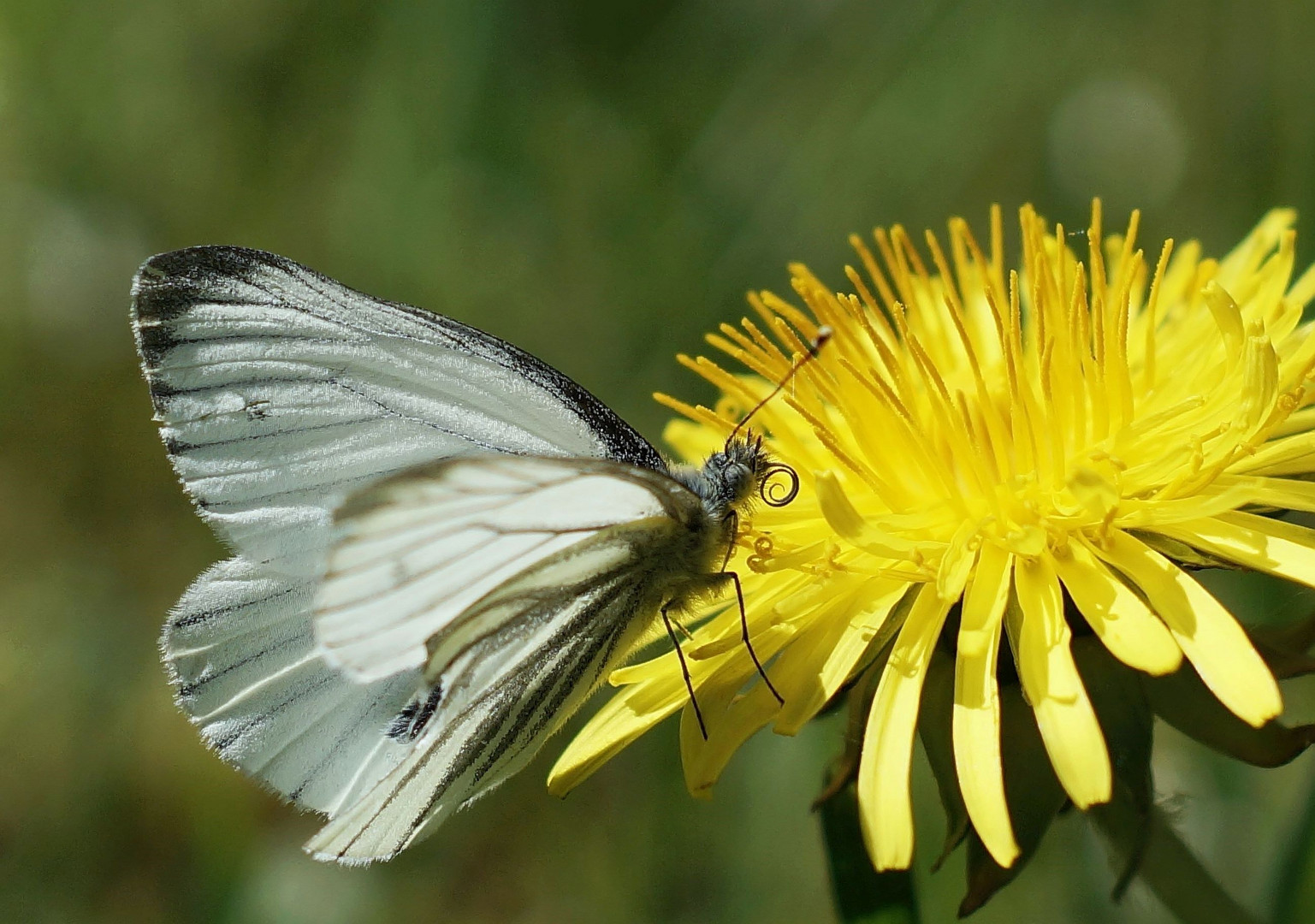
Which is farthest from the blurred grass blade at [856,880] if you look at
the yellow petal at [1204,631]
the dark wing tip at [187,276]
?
the dark wing tip at [187,276]

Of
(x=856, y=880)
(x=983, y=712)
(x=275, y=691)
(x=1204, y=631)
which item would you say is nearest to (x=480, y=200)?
(x=275, y=691)

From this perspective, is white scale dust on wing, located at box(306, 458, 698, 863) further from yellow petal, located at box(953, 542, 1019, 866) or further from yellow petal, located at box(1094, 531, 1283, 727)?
yellow petal, located at box(1094, 531, 1283, 727)

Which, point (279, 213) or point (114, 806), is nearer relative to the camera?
point (114, 806)

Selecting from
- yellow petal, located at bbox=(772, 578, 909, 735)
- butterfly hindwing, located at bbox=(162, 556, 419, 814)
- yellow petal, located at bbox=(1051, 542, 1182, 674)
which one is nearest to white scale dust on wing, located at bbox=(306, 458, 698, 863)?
butterfly hindwing, located at bbox=(162, 556, 419, 814)

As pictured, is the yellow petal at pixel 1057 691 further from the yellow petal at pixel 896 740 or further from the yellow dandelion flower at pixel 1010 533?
the yellow petal at pixel 896 740

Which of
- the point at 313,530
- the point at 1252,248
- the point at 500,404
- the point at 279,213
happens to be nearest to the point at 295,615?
the point at 313,530

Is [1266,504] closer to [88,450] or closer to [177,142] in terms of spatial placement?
[88,450]
